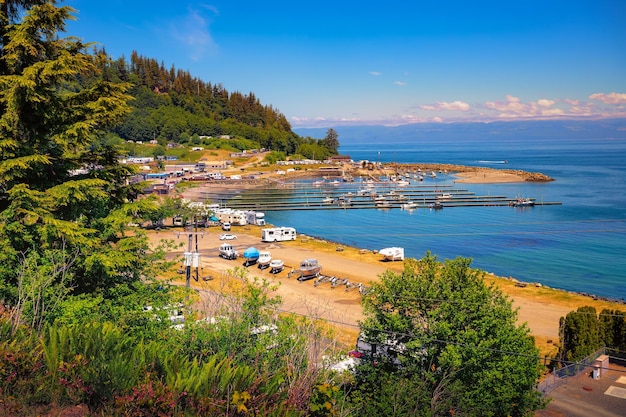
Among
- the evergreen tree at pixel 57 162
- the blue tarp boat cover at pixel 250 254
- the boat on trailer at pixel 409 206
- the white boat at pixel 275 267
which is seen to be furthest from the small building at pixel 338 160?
the evergreen tree at pixel 57 162

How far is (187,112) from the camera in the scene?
453 feet

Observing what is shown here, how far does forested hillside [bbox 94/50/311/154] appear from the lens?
4850 inches

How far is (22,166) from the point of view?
10.1m

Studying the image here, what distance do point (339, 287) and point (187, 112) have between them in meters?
122

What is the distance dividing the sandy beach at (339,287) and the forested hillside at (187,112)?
89.0 m

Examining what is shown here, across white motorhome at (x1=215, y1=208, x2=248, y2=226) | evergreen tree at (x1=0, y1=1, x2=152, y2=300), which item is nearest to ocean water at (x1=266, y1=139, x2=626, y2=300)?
white motorhome at (x1=215, y1=208, x2=248, y2=226)

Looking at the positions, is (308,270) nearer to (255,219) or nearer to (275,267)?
(275,267)

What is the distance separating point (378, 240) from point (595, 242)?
17.4 meters

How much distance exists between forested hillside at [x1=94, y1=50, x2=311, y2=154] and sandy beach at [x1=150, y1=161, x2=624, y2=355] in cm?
8895

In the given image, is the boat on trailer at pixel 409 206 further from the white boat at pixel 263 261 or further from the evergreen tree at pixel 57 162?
the evergreen tree at pixel 57 162

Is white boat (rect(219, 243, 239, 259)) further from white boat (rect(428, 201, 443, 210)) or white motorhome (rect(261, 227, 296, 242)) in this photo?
white boat (rect(428, 201, 443, 210))

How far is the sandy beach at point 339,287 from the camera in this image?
1975 centimetres

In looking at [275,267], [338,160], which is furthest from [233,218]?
[338,160]

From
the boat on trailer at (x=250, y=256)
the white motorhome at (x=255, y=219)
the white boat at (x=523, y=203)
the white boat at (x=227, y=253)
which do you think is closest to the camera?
the boat on trailer at (x=250, y=256)
